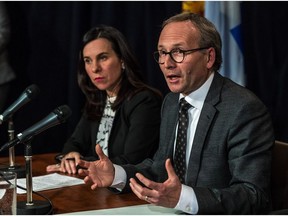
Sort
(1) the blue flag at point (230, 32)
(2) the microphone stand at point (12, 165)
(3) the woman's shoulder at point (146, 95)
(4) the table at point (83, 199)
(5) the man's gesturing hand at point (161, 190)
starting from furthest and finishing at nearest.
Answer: (1) the blue flag at point (230, 32) < (3) the woman's shoulder at point (146, 95) < (2) the microphone stand at point (12, 165) < (4) the table at point (83, 199) < (5) the man's gesturing hand at point (161, 190)

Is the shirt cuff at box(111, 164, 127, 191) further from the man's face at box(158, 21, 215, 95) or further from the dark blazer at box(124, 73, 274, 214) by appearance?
the man's face at box(158, 21, 215, 95)

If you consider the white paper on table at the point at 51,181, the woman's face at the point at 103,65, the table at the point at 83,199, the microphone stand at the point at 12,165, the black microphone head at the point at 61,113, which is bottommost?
the white paper on table at the point at 51,181

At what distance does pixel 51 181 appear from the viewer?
2.53 meters

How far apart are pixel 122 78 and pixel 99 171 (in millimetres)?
1132

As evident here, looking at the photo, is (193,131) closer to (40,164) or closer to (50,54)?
(40,164)

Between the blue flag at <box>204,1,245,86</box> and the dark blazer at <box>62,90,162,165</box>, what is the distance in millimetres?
953

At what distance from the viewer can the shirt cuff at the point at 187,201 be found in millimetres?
1920

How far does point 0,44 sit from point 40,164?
5.87 ft

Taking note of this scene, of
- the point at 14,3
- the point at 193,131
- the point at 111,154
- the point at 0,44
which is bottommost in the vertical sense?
the point at 111,154

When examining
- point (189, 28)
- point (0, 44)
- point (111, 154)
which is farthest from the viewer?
point (0, 44)

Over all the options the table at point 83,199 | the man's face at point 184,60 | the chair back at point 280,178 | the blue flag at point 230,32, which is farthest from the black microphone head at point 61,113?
the blue flag at point 230,32

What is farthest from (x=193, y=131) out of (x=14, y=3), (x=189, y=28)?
(x=14, y=3)

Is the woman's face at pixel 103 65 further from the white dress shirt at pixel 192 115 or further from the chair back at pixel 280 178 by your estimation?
the chair back at pixel 280 178

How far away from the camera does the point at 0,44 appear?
4.45 metres
